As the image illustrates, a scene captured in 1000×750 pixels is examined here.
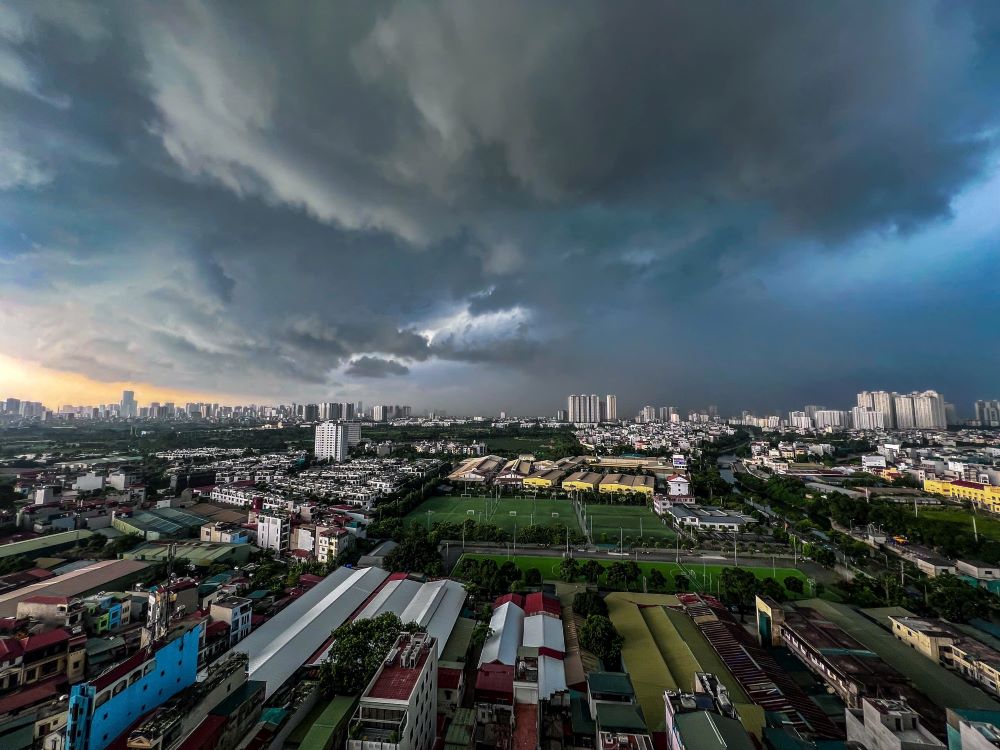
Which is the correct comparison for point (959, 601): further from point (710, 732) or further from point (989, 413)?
point (989, 413)

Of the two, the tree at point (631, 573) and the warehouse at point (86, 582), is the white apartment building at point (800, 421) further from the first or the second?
the warehouse at point (86, 582)

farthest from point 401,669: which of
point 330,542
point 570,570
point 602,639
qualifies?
point 330,542

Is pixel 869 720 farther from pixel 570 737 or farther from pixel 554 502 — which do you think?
pixel 554 502

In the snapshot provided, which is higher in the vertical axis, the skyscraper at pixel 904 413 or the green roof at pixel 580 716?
the skyscraper at pixel 904 413

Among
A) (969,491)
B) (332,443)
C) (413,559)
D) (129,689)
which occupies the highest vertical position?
(332,443)

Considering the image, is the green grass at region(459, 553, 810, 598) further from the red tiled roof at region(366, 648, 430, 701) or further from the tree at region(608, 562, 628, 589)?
the red tiled roof at region(366, 648, 430, 701)

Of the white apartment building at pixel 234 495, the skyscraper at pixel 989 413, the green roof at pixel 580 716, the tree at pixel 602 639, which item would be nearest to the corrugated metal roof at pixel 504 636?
the tree at pixel 602 639
